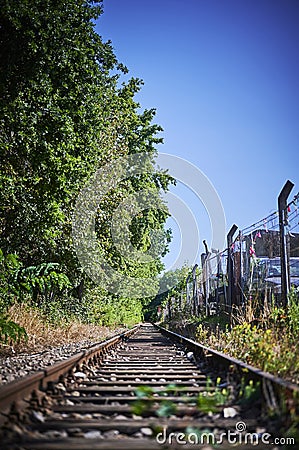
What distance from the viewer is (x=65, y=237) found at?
618 inches

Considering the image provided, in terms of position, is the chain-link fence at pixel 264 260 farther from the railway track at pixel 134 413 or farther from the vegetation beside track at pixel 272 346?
the railway track at pixel 134 413

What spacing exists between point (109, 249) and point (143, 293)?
80.4ft

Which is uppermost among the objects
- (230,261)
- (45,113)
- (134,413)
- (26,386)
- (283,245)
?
(45,113)

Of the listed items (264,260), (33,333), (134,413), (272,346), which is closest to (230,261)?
(264,260)

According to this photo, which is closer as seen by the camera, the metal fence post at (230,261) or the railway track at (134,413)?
the railway track at (134,413)

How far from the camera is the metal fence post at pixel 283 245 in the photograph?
26.5 ft

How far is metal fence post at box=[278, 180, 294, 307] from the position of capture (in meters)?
8.07

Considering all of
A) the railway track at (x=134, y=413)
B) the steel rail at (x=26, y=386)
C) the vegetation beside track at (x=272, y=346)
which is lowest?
the railway track at (x=134, y=413)

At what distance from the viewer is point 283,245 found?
8273mm

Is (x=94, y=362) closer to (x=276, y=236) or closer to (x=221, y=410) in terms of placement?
(x=221, y=410)

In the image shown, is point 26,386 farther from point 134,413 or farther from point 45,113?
point 45,113

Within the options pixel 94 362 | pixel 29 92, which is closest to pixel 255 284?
pixel 94 362

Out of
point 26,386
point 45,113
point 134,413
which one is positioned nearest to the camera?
point 134,413

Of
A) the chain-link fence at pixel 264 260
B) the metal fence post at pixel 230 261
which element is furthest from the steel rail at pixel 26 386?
the metal fence post at pixel 230 261
